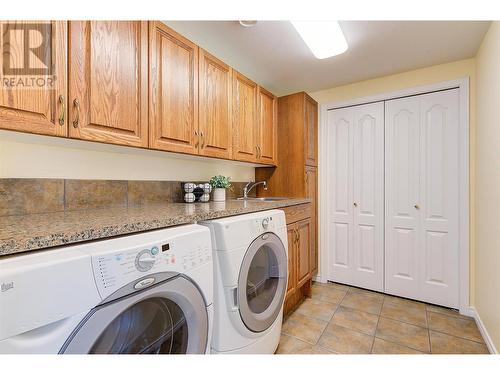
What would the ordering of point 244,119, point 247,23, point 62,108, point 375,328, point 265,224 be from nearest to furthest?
1. point 62,108
2. point 265,224
3. point 247,23
4. point 375,328
5. point 244,119

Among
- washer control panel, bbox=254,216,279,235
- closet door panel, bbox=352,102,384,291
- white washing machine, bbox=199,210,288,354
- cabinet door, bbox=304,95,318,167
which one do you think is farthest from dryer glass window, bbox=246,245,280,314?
closet door panel, bbox=352,102,384,291

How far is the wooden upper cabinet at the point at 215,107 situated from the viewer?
1.69m

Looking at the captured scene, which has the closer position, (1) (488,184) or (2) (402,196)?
(1) (488,184)

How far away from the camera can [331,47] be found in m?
1.72

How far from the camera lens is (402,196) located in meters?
2.31

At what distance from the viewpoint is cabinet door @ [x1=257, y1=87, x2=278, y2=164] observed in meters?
2.33

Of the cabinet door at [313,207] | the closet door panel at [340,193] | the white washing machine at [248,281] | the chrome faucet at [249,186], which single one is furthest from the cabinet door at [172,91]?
the closet door panel at [340,193]

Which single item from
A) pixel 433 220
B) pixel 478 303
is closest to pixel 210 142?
pixel 433 220

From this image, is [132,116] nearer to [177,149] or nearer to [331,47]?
[177,149]

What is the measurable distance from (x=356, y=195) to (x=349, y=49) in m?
1.43

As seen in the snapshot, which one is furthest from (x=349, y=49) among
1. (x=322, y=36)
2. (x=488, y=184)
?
(x=488, y=184)

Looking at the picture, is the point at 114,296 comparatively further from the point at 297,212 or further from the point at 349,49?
the point at 349,49

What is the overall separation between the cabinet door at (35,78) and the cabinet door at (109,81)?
0.04 meters

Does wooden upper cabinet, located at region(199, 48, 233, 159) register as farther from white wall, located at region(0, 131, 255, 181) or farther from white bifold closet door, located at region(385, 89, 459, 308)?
white bifold closet door, located at region(385, 89, 459, 308)
